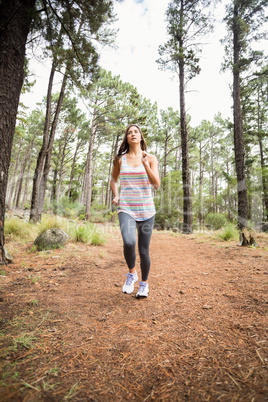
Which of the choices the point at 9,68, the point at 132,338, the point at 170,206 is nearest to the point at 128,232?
A: the point at 132,338

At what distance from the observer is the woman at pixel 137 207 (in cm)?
225

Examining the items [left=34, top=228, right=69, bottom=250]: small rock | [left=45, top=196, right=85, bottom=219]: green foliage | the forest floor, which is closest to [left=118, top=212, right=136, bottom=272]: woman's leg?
the forest floor

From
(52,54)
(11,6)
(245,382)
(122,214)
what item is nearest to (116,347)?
(245,382)

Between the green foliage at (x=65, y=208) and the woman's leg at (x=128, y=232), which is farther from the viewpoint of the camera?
the green foliage at (x=65, y=208)

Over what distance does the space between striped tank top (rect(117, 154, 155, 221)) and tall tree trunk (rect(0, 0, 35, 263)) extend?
2081 mm

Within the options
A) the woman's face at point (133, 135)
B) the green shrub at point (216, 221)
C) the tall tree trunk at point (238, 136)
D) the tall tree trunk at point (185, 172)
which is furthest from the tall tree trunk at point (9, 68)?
the green shrub at point (216, 221)

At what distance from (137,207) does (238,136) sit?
6212 millimetres

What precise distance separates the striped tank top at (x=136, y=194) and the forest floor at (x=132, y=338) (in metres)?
1.01

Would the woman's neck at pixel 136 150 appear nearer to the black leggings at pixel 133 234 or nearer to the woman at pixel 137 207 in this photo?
the woman at pixel 137 207

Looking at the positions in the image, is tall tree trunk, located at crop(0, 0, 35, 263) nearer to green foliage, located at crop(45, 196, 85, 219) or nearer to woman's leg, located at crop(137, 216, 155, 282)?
woman's leg, located at crop(137, 216, 155, 282)

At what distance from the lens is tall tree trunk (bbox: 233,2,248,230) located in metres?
6.52

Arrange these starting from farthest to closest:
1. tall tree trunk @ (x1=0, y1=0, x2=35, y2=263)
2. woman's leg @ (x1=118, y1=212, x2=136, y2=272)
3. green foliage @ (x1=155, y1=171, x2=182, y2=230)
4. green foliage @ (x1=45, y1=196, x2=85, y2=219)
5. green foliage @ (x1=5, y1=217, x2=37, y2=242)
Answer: green foliage @ (x1=45, y1=196, x2=85, y2=219)
green foliage @ (x1=155, y1=171, x2=182, y2=230)
green foliage @ (x1=5, y1=217, x2=37, y2=242)
tall tree trunk @ (x1=0, y1=0, x2=35, y2=263)
woman's leg @ (x1=118, y1=212, x2=136, y2=272)

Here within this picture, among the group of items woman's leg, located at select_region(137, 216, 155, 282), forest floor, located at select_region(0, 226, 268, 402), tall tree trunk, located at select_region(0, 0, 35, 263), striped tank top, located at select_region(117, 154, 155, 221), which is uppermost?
tall tree trunk, located at select_region(0, 0, 35, 263)

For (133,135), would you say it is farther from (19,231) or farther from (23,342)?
(19,231)
